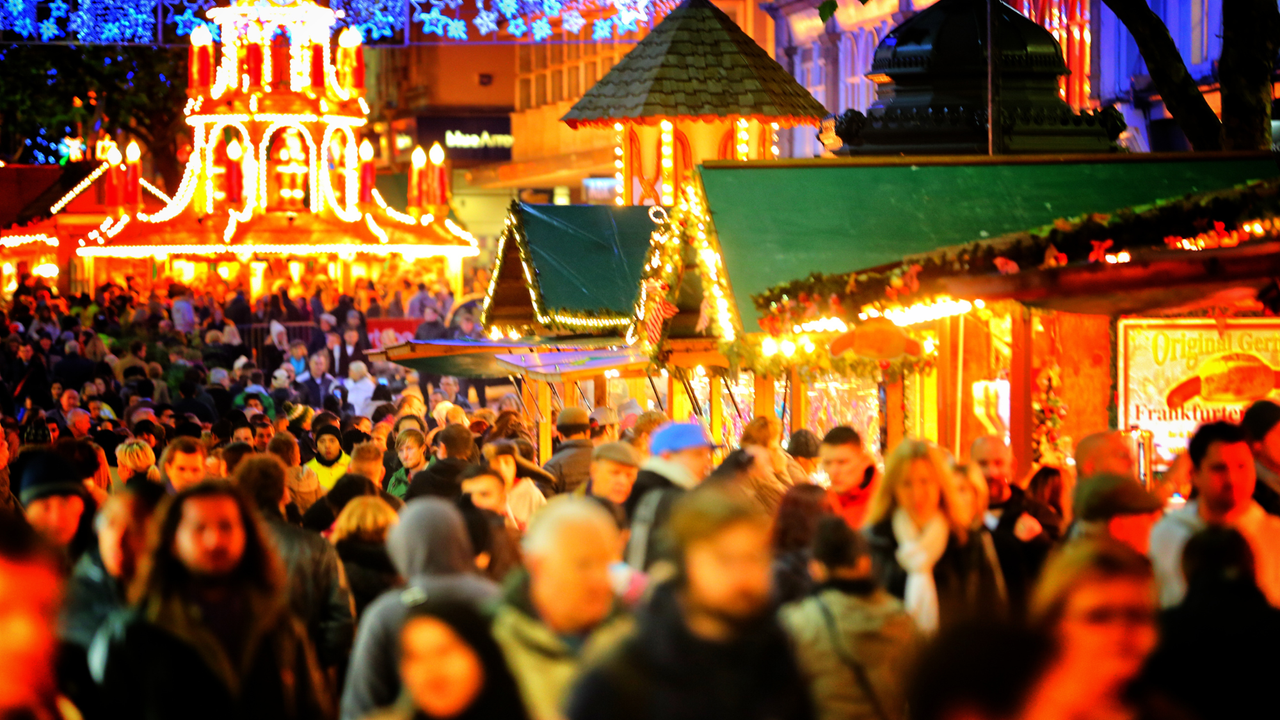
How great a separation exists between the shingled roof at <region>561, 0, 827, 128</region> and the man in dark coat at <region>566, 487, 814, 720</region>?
15.1m

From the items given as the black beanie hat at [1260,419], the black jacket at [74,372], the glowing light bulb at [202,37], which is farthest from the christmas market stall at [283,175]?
the black beanie hat at [1260,419]

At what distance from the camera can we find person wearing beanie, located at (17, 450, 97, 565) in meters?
6.94

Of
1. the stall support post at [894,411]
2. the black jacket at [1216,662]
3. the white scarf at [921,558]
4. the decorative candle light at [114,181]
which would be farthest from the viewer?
the decorative candle light at [114,181]

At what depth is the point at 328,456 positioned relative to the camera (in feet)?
40.7

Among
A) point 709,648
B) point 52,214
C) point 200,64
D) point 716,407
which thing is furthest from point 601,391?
point 52,214

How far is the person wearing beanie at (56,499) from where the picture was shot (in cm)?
694

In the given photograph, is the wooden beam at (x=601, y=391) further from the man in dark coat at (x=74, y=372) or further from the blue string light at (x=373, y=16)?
the blue string light at (x=373, y=16)

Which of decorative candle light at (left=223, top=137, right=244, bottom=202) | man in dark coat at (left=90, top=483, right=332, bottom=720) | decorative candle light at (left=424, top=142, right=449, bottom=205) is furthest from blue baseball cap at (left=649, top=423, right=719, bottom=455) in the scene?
decorative candle light at (left=223, top=137, right=244, bottom=202)

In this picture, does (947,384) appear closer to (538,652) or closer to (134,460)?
(134,460)

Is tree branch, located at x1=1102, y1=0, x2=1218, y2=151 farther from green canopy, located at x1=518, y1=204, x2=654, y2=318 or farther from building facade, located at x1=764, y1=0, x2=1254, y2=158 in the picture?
green canopy, located at x1=518, y1=204, x2=654, y2=318

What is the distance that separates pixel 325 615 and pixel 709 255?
18.5ft

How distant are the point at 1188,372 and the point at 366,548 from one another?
18.0 ft

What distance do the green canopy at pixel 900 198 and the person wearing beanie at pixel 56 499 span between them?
4777 millimetres

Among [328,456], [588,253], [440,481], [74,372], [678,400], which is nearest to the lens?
[440,481]
